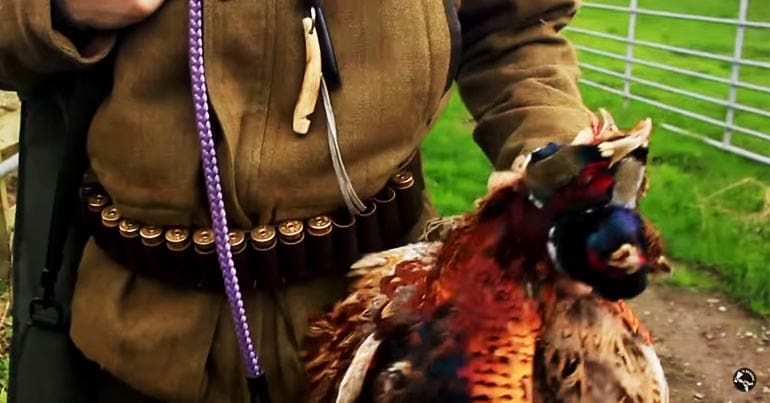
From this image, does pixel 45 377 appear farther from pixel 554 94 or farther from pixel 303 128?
pixel 554 94

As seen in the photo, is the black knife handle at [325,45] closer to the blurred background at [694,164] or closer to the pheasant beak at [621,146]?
the pheasant beak at [621,146]

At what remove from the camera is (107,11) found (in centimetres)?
97

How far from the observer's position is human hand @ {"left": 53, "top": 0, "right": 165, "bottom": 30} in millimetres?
962

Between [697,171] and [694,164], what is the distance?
0.11m

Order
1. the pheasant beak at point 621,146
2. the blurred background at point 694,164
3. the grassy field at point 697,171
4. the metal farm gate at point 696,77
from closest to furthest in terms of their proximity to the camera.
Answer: the pheasant beak at point 621,146 → the blurred background at point 694,164 → the grassy field at point 697,171 → the metal farm gate at point 696,77

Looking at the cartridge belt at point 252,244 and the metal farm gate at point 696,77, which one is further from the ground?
the cartridge belt at point 252,244

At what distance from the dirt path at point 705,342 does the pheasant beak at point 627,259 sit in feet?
8.79

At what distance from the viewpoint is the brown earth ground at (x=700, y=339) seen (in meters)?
3.34

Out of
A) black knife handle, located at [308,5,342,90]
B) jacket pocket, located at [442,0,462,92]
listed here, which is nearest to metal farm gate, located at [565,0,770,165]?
jacket pocket, located at [442,0,462,92]

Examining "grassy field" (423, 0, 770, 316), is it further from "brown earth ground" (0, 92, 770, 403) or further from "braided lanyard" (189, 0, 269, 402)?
"braided lanyard" (189, 0, 269, 402)

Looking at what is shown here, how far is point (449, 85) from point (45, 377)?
0.56 metres

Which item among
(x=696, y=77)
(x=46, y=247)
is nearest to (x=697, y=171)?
(x=696, y=77)

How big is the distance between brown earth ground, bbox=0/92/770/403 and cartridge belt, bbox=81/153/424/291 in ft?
7.46

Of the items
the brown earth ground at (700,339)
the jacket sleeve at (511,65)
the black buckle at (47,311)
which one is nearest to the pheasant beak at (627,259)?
the jacket sleeve at (511,65)
